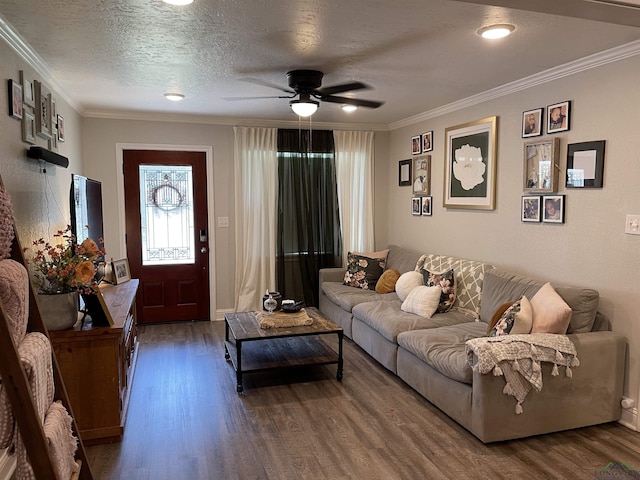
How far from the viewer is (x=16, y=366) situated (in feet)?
4.62

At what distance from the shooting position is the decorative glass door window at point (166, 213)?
17.7 feet

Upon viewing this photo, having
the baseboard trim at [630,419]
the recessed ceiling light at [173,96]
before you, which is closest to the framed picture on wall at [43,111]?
the recessed ceiling light at [173,96]

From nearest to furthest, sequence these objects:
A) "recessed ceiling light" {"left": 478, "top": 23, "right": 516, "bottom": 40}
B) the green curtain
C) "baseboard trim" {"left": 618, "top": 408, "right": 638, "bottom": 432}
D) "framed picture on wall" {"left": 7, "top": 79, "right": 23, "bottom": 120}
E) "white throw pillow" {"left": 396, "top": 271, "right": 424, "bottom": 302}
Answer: "recessed ceiling light" {"left": 478, "top": 23, "right": 516, "bottom": 40} → "framed picture on wall" {"left": 7, "top": 79, "right": 23, "bottom": 120} → "baseboard trim" {"left": 618, "top": 408, "right": 638, "bottom": 432} → "white throw pillow" {"left": 396, "top": 271, "right": 424, "bottom": 302} → the green curtain

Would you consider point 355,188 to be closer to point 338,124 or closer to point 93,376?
point 338,124

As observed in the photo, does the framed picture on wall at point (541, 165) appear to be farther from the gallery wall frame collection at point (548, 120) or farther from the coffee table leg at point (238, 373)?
the coffee table leg at point (238, 373)

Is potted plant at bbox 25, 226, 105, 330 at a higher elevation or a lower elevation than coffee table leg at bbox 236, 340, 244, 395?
higher

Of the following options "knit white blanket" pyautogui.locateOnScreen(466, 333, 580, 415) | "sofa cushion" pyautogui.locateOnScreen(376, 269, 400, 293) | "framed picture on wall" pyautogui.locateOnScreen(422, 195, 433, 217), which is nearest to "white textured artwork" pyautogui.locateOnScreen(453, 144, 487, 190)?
"framed picture on wall" pyautogui.locateOnScreen(422, 195, 433, 217)

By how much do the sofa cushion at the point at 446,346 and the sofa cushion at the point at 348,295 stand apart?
106 centimetres

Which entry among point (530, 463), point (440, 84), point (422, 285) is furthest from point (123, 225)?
point (530, 463)

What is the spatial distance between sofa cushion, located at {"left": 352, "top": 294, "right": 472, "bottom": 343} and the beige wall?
2.17 feet

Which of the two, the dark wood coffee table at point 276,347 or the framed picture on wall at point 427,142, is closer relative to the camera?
the dark wood coffee table at point 276,347

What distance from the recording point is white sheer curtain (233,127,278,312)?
5559 mm

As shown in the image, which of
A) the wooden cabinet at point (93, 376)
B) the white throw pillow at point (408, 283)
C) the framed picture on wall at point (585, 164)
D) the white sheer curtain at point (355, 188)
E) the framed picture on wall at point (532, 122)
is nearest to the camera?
Result: the wooden cabinet at point (93, 376)

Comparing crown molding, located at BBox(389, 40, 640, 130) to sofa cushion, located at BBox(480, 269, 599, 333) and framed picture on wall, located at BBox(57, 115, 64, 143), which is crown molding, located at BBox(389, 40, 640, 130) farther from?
framed picture on wall, located at BBox(57, 115, 64, 143)
